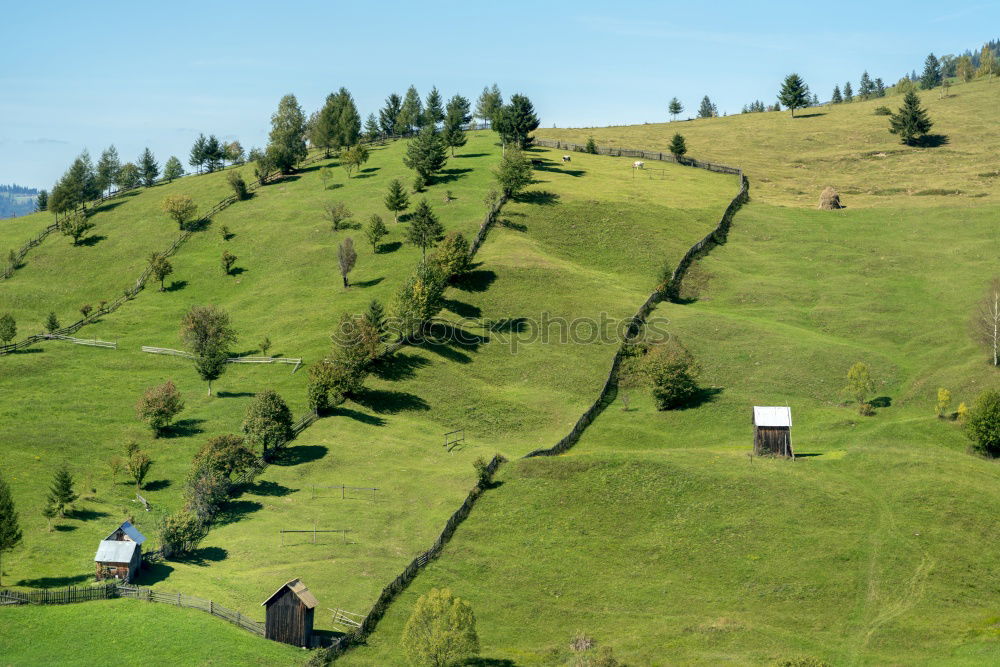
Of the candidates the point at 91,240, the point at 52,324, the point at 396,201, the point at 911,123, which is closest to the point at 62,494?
the point at 52,324

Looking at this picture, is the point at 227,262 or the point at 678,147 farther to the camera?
the point at 678,147

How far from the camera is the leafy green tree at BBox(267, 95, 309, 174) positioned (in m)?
167

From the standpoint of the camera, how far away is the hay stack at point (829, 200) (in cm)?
15100

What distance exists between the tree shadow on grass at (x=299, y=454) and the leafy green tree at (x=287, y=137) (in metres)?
92.3

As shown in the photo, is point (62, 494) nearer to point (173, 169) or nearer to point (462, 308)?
point (462, 308)

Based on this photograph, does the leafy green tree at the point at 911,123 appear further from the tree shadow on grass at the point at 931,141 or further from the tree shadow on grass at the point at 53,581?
the tree shadow on grass at the point at 53,581

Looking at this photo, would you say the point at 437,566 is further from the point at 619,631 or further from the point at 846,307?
the point at 846,307

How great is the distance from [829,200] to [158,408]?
11092 cm

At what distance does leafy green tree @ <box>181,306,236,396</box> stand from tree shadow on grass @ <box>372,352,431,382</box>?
16497 mm

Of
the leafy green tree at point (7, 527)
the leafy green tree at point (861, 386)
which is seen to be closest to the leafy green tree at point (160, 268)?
the leafy green tree at point (7, 527)

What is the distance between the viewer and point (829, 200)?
152 m

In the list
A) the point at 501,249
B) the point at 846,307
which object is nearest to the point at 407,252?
the point at 501,249

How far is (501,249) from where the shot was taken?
127 meters

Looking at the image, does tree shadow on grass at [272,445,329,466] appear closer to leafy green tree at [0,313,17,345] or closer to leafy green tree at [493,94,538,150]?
leafy green tree at [0,313,17,345]
